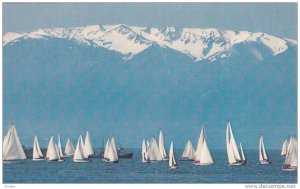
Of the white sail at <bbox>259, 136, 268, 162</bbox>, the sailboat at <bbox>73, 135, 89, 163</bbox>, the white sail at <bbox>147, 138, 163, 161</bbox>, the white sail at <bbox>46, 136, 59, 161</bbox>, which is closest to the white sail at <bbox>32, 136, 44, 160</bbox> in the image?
the white sail at <bbox>46, 136, 59, 161</bbox>

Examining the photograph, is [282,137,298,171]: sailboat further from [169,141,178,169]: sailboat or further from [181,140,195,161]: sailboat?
[169,141,178,169]: sailboat

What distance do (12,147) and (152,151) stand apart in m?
7.91

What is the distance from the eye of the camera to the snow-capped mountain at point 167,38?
131 ft

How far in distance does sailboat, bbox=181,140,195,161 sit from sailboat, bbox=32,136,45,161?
4902 mm

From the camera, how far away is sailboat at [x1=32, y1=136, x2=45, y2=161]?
41.7 meters

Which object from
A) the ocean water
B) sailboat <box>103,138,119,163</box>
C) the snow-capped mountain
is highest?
the snow-capped mountain

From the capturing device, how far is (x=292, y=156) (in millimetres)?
40094

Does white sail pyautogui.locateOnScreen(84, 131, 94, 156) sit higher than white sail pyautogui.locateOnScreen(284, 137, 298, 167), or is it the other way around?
white sail pyautogui.locateOnScreen(84, 131, 94, 156)

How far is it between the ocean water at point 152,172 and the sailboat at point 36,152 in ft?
0.90

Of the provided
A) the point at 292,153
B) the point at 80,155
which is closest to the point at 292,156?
the point at 292,153

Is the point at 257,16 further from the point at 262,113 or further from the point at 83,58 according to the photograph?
the point at 83,58

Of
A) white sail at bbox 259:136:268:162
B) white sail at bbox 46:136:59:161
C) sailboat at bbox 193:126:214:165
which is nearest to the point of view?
white sail at bbox 259:136:268:162

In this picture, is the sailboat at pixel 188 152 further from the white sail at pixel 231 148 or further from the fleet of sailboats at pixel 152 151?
the white sail at pixel 231 148

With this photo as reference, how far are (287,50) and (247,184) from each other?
424cm
